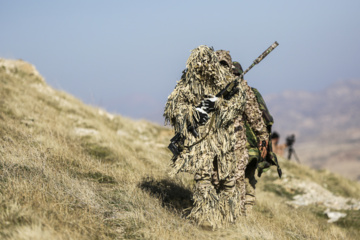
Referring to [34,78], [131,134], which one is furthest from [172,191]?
[34,78]

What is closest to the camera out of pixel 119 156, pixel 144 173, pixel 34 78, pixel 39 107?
pixel 144 173

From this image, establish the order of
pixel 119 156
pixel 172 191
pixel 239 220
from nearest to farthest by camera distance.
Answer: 1. pixel 239 220
2. pixel 172 191
3. pixel 119 156

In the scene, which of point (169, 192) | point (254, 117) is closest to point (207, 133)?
point (254, 117)

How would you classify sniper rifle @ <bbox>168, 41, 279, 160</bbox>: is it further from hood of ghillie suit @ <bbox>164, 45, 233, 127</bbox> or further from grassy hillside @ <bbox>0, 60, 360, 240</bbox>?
grassy hillside @ <bbox>0, 60, 360, 240</bbox>

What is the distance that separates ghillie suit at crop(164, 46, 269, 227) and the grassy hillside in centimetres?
30

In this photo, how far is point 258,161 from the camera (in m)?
5.98

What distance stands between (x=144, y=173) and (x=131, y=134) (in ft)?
22.1

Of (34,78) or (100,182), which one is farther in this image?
(34,78)

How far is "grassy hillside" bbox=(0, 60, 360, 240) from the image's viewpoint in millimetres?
4367

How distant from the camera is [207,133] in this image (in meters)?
5.05

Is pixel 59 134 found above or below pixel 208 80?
below

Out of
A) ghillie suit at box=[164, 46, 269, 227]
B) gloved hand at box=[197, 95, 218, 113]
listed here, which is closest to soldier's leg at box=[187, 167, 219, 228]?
ghillie suit at box=[164, 46, 269, 227]

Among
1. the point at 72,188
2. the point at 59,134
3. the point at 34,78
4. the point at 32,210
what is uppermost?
the point at 34,78

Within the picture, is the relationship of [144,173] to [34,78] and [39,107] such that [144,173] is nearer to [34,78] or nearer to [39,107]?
[39,107]
